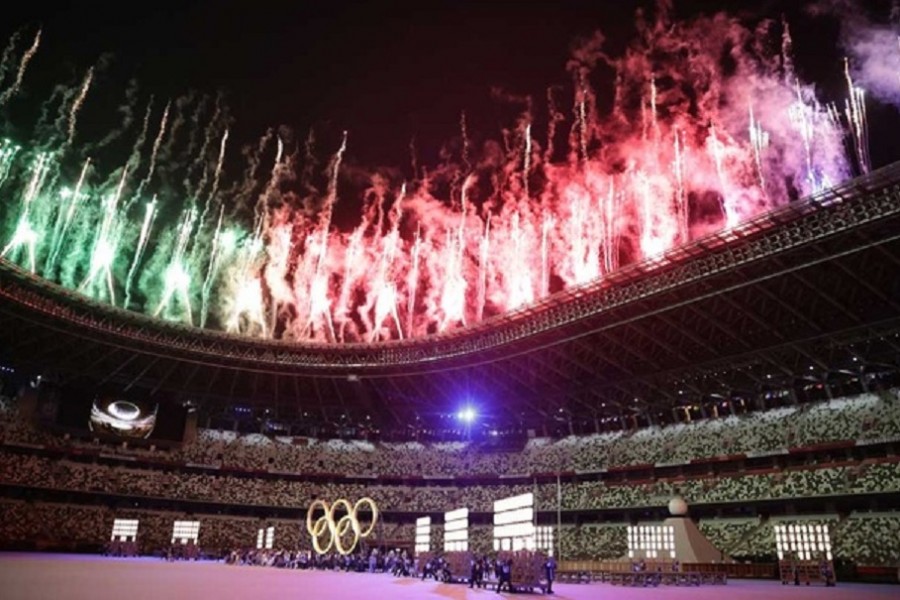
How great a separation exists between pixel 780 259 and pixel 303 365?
1332 inches

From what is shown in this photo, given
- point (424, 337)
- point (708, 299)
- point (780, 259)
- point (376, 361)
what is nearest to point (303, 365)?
point (376, 361)

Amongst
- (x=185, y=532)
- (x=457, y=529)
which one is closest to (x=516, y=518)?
(x=457, y=529)

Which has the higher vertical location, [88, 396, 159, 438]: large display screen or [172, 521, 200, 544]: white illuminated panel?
[88, 396, 159, 438]: large display screen

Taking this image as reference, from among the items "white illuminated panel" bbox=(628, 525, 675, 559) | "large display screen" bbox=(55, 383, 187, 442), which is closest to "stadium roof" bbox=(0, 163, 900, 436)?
"large display screen" bbox=(55, 383, 187, 442)

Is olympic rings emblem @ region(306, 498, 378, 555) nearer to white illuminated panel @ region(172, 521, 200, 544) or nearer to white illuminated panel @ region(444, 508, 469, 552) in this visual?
white illuminated panel @ region(444, 508, 469, 552)

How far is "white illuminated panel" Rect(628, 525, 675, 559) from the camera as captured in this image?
1710 inches

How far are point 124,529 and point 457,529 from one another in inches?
1072

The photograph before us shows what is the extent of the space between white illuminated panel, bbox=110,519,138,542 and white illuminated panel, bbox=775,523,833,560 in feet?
151

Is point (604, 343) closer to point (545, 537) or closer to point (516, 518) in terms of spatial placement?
point (516, 518)

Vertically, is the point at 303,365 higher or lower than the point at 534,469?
higher

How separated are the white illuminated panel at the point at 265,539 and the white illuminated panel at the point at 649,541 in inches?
1140

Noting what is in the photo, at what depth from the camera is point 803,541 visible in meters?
38.8

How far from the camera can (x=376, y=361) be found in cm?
4997

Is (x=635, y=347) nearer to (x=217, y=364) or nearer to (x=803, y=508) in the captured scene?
(x=803, y=508)
